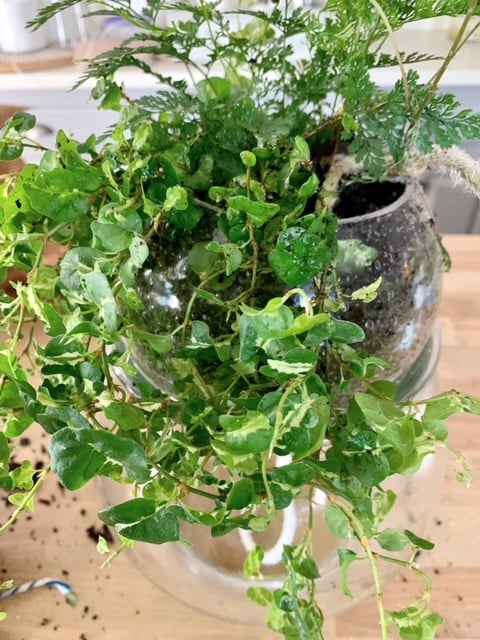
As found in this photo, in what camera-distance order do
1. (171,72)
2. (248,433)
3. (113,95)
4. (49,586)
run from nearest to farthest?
(248,433), (113,95), (49,586), (171,72)

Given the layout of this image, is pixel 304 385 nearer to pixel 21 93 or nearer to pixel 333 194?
pixel 333 194

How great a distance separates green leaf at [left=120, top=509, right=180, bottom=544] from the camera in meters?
0.24

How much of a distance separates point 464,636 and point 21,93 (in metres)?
1.25

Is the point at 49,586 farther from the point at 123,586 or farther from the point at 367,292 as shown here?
the point at 367,292

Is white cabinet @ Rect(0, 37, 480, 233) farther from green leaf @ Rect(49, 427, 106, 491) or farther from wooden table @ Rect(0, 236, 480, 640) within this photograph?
green leaf @ Rect(49, 427, 106, 491)

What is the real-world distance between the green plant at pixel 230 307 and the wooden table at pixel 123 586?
12 cm

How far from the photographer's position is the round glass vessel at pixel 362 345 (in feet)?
1.12

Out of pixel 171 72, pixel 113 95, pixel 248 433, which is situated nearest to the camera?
pixel 248 433

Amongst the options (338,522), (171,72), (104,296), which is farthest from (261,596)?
(171,72)

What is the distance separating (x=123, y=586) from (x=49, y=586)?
0.05 meters

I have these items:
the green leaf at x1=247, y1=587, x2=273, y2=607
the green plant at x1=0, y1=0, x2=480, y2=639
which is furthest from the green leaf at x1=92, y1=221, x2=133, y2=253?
the green leaf at x1=247, y1=587, x2=273, y2=607

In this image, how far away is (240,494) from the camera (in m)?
0.24

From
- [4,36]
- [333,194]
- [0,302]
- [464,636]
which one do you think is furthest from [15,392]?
[4,36]

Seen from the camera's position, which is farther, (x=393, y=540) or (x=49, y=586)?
(x=49, y=586)
